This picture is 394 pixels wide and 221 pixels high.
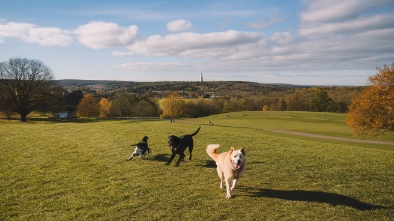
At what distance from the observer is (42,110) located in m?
61.1

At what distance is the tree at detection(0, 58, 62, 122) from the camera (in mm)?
56250

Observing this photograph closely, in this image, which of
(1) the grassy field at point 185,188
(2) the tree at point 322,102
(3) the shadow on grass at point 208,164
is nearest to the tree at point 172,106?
(1) the grassy field at point 185,188

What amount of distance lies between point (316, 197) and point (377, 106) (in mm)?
28973

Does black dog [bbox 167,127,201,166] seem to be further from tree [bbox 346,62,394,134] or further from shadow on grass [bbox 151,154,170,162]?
tree [bbox 346,62,394,134]

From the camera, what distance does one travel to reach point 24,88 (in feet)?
188

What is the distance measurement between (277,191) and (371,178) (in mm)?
4646

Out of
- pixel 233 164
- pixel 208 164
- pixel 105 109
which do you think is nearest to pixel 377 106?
pixel 208 164

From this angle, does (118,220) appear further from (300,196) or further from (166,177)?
(300,196)

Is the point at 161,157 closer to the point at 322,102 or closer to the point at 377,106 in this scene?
the point at 377,106

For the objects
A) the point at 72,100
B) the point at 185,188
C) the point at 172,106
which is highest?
the point at 72,100

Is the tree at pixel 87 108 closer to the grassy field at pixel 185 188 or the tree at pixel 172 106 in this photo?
the tree at pixel 172 106

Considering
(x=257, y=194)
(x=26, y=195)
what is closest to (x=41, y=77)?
(x=26, y=195)

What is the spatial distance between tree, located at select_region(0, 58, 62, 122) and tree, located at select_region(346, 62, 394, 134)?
61577 mm

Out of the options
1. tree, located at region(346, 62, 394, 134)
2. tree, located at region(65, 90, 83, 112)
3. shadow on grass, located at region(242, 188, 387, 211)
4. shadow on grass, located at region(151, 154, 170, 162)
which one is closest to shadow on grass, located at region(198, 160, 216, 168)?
shadow on grass, located at region(151, 154, 170, 162)
